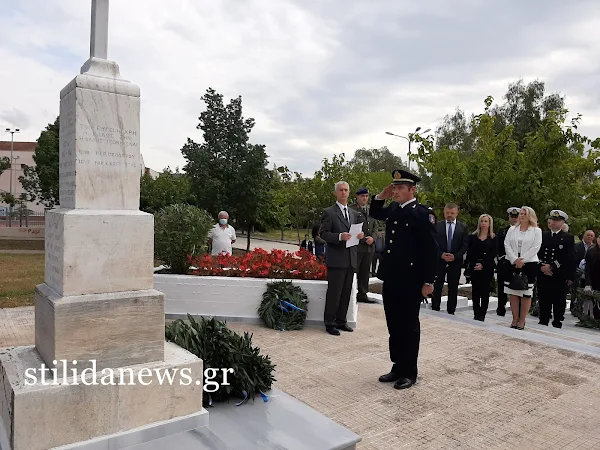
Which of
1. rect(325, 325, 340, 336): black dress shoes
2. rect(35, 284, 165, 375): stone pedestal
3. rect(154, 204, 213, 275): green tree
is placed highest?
rect(154, 204, 213, 275): green tree

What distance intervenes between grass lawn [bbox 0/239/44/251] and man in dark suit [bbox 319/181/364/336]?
21683 mm

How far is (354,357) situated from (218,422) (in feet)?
7.55

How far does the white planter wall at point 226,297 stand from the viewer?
21.9ft

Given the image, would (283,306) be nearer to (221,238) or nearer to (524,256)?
(221,238)

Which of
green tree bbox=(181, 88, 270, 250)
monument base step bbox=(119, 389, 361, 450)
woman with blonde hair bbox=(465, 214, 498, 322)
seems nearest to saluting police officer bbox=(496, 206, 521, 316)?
woman with blonde hair bbox=(465, 214, 498, 322)

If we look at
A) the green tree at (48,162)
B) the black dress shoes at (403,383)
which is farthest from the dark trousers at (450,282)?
the green tree at (48,162)

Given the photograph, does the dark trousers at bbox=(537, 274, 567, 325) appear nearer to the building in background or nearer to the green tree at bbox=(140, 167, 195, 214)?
the green tree at bbox=(140, 167, 195, 214)

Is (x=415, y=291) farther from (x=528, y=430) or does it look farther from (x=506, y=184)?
(x=506, y=184)

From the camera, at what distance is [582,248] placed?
394 inches

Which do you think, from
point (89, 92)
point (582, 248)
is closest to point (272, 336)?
point (89, 92)

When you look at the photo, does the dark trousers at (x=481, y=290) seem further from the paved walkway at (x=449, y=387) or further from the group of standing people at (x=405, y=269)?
the group of standing people at (x=405, y=269)

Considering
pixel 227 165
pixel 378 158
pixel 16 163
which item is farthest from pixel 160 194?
pixel 378 158

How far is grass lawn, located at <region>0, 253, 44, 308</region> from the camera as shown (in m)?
8.61

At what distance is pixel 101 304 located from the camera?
3.23 metres
